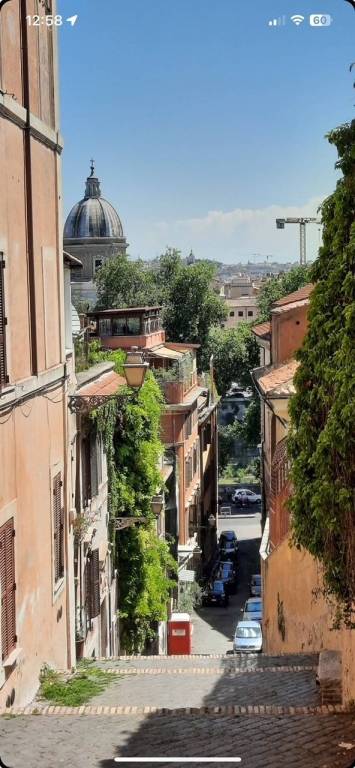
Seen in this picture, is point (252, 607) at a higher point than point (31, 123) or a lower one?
lower

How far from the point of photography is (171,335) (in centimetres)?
4600

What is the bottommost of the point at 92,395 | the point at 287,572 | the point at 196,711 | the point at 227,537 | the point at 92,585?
the point at 227,537

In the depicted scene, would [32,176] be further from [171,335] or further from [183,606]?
[171,335]

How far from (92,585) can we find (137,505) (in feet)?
14.4

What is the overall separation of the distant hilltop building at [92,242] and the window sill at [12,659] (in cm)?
1491

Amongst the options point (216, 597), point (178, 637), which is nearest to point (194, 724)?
point (178, 637)

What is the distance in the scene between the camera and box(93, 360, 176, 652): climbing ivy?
18.6m

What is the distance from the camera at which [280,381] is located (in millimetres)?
17172

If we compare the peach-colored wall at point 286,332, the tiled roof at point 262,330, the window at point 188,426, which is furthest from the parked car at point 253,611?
the peach-colored wall at point 286,332

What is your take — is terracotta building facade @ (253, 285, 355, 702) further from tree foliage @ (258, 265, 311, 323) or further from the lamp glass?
tree foliage @ (258, 265, 311, 323)

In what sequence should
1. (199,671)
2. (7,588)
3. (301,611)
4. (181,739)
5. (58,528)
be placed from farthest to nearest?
1. (301,611)
2. (58,528)
3. (199,671)
4. (7,588)
5. (181,739)

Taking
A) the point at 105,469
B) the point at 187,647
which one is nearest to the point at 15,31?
the point at 105,469

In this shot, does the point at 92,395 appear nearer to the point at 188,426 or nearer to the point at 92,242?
the point at 188,426

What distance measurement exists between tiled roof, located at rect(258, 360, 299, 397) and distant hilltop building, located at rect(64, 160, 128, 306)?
590 cm
